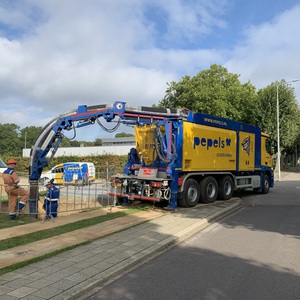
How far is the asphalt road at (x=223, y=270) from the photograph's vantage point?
4.56m

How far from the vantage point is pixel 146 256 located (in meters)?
6.18

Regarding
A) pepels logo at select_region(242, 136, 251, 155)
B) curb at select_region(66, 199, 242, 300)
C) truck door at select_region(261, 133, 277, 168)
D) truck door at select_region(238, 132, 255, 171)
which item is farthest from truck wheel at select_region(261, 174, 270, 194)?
curb at select_region(66, 199, 242, 300)

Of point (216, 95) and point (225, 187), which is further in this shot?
point (216, 95)

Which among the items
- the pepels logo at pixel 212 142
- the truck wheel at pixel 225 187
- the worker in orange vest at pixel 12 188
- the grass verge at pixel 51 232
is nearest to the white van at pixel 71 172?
the truck wheel at pixel 225 187

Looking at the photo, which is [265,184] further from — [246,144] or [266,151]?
[246,144]

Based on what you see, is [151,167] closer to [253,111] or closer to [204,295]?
[204,295]

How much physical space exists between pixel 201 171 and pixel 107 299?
27.8ft

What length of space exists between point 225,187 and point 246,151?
8.01 ft

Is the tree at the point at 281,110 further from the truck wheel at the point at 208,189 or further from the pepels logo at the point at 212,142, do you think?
the truck wheel at the point at 208,189

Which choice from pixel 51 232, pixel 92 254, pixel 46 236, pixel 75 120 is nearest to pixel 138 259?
pixel 92 254

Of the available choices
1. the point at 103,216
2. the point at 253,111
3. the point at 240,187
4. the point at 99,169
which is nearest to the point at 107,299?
the point at 103,216

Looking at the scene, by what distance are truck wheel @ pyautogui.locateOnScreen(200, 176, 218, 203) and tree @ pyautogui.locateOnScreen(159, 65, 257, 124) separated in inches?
812

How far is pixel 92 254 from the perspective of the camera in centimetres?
607

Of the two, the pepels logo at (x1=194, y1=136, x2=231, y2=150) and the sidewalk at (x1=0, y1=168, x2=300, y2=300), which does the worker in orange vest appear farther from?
the pepels logo at (x1=194, y1=136, x2=231, y2=150)
